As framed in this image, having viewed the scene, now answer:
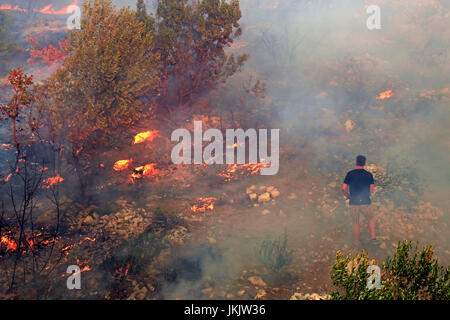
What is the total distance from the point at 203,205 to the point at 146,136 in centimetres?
402

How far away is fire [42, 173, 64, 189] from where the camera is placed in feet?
27.3

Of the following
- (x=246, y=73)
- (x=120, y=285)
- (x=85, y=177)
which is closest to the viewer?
(x=120, y=285)

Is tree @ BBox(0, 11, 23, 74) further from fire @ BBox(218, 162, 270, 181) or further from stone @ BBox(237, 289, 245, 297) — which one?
stone @ BBox(237, 289, 245, 297)

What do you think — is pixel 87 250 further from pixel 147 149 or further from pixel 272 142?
pixel 272 142

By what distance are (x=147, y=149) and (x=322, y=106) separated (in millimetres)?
7475

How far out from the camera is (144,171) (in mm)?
9367

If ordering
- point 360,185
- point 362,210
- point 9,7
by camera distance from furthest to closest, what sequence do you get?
point 9,7 < point 362,210 < point 360,185

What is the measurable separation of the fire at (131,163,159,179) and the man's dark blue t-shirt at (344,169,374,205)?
18.8 feet

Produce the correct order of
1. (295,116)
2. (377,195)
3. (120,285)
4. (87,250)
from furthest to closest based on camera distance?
(295,116) → (377,195) → (87,250) → (120,285)

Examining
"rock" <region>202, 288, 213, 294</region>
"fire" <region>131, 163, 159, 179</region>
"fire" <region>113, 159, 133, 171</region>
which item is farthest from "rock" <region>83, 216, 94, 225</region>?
"rock" <region>202, 288, 213, 294</region>

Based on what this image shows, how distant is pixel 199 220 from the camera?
24.4ft

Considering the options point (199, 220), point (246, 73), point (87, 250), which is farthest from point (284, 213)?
point (246, 73)

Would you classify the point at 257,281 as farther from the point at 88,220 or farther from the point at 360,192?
the point at 88,220
